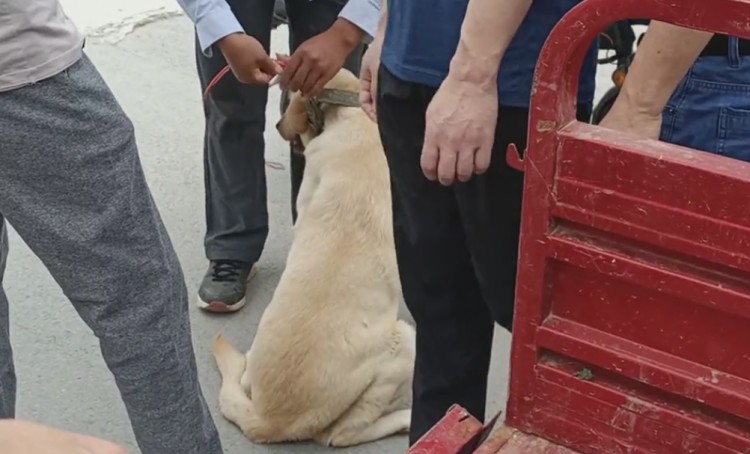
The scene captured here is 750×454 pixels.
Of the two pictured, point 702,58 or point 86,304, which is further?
point 86,304

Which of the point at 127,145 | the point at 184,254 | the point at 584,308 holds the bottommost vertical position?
the point at 184,254

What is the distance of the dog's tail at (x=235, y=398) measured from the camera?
7.68 ft

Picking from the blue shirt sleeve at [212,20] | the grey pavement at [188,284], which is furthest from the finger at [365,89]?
the grey pavement at [188,284]

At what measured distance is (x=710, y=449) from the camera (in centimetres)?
124

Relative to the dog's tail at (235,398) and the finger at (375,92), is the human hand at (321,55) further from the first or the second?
the dog's tail at (235,398)

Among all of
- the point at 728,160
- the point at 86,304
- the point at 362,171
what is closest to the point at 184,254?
the point at 362,171

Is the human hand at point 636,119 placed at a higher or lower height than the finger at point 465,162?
higher

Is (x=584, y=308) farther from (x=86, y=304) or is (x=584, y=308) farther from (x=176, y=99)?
(x=176, y=99)

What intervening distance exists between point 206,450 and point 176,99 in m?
2.48

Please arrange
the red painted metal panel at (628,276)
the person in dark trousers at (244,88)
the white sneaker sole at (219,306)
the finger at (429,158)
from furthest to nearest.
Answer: the white sneaker sole at (219,306) → the person in dark trousers at (244,88) → the finger at (429,158) → the red painted metal panel at (628,276)

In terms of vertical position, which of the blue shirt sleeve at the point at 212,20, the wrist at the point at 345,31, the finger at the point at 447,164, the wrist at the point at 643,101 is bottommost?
the finger at the point at 447,164

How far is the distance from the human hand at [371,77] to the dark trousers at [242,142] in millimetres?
656

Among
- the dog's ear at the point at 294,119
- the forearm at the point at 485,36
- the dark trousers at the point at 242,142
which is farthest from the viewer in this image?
the dog's ear at the point at 294,119

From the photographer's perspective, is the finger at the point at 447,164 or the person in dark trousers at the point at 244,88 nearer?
the finger at the point at 447,164
